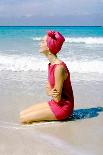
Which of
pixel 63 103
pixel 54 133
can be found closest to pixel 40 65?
pixel 63 103

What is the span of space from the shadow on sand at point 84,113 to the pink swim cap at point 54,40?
1099mm

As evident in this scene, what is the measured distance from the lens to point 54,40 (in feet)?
18.7

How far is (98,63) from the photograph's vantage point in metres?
12.3

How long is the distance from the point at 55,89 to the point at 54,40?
0.71 m

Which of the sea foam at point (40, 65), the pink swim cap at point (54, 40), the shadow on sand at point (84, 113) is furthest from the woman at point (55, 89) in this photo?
the sea foam at point (40, 65)

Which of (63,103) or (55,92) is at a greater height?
(55,92)

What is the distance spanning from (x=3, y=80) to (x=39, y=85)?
1.06m

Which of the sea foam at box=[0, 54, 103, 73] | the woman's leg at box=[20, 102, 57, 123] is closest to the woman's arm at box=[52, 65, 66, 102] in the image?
the woman's leg at box=[20, 102, 57, 123]

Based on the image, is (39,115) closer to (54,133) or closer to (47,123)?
(47,123)

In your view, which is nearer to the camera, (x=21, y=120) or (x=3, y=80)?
(x=21, y=120)

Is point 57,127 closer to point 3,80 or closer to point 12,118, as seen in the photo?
point 12,118

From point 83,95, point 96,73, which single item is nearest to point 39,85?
point 83,95

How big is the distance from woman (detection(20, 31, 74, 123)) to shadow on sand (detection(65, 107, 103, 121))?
222mm

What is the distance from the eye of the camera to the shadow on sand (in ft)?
19.9
